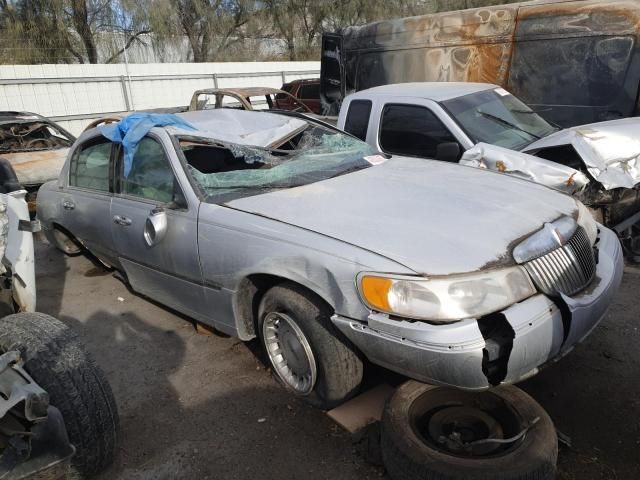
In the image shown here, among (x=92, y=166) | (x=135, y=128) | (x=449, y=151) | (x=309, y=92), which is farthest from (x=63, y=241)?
(x=309, y=92)

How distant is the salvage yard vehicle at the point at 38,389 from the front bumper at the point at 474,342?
3.87 feet

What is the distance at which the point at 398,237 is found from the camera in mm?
2467

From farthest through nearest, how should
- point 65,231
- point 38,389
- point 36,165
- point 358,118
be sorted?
point 36,165, point 358,118, point 65,231, point 38,389

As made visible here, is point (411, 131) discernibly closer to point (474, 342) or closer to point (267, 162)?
point (267, 162)

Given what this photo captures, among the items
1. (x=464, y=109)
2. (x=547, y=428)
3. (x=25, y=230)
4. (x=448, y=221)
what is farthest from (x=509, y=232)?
(x=464, y=109)

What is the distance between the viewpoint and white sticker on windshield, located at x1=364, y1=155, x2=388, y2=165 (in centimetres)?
379

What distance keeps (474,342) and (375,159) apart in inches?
78.3

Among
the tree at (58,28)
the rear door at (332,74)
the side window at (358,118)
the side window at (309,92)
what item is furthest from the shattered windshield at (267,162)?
the tree at (58,28)

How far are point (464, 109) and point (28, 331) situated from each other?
13.9 feet

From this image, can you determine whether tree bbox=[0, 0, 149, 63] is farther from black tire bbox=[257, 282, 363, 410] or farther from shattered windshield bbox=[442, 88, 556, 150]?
black tire bbox=[257, 282, 363, 410]

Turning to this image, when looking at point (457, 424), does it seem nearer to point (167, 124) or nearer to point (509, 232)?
point (509, 232)

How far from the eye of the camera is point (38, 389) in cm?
188

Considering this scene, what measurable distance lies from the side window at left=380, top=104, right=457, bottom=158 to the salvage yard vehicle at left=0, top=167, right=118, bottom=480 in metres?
3.47

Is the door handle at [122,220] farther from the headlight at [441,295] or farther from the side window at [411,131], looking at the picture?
the side window at [411,131]
